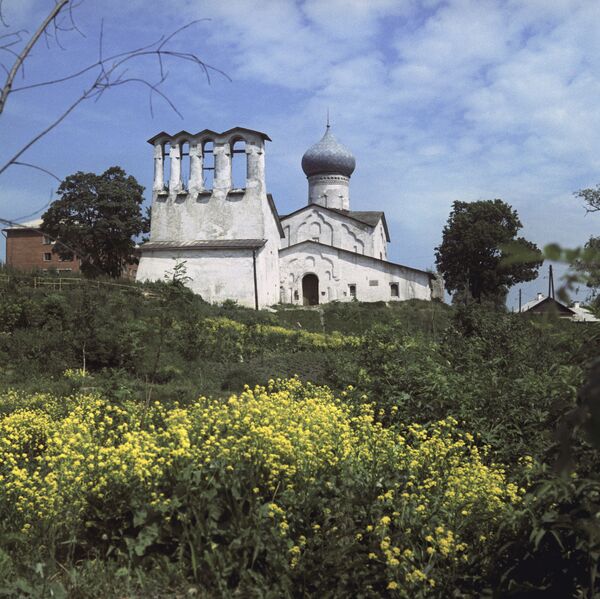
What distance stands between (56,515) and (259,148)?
29069 mm

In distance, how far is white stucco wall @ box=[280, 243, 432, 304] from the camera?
3612cm

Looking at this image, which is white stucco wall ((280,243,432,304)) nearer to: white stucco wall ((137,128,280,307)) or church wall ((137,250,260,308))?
white stucco wall ((137,128,280,307))

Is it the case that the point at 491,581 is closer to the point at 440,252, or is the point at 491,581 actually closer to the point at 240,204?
the point at 240,204

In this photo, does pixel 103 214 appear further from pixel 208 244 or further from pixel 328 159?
pixel 328 159

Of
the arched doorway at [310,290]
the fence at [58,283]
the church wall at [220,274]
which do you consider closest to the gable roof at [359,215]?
the arched doorway at [310,290]

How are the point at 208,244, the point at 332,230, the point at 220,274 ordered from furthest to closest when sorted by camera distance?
the point at 332,230 → the point at 208,244 → the point at 220,274

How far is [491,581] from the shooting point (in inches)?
141

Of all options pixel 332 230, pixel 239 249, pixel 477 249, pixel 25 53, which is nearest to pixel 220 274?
pixel 239 249

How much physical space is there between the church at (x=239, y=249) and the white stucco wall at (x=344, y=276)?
52 millimetres

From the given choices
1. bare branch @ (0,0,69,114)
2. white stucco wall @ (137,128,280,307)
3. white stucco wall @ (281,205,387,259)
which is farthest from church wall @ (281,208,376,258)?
bare branch @ (0,0,69,114)

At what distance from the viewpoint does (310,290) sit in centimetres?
3866

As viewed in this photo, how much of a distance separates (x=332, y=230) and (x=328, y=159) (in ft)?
17.4

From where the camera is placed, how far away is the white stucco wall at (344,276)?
36125mm

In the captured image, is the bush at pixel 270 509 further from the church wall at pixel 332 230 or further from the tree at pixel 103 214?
the church wall at pixel 332 230
